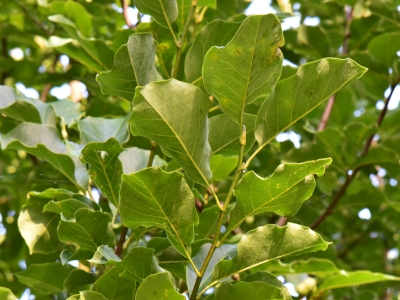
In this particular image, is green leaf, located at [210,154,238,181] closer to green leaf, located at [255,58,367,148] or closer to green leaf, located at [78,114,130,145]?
green leaf, located at [78,114,130,145]

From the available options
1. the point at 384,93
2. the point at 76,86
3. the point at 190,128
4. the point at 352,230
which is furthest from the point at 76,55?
the point at 352,230

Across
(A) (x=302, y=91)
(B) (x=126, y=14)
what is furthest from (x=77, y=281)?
(B) (x=126, y=14)

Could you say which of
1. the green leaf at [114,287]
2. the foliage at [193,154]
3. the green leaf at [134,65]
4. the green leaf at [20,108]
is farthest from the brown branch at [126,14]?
the green leaf at [114,287]

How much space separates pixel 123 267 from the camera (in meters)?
0.74

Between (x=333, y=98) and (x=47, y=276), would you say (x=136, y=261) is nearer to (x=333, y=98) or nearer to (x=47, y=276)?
(x=47, y=276)

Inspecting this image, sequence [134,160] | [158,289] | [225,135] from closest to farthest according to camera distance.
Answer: [158,289] < [225,135] < [134,160]

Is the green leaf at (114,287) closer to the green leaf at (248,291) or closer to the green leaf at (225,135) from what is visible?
the green leaf at (248,291)

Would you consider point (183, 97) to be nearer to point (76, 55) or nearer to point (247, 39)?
point (247, 39)

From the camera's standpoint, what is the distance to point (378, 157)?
4.62 feet

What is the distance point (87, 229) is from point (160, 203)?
0.55 feet

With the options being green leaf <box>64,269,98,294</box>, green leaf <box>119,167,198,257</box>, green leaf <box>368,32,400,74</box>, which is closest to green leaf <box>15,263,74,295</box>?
green leaf <box>64,269,98,294</box>

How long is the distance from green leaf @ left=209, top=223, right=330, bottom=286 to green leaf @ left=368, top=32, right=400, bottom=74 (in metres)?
0.83

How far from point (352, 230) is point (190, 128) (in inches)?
51.9

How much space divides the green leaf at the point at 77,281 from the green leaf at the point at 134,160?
0.20 m
